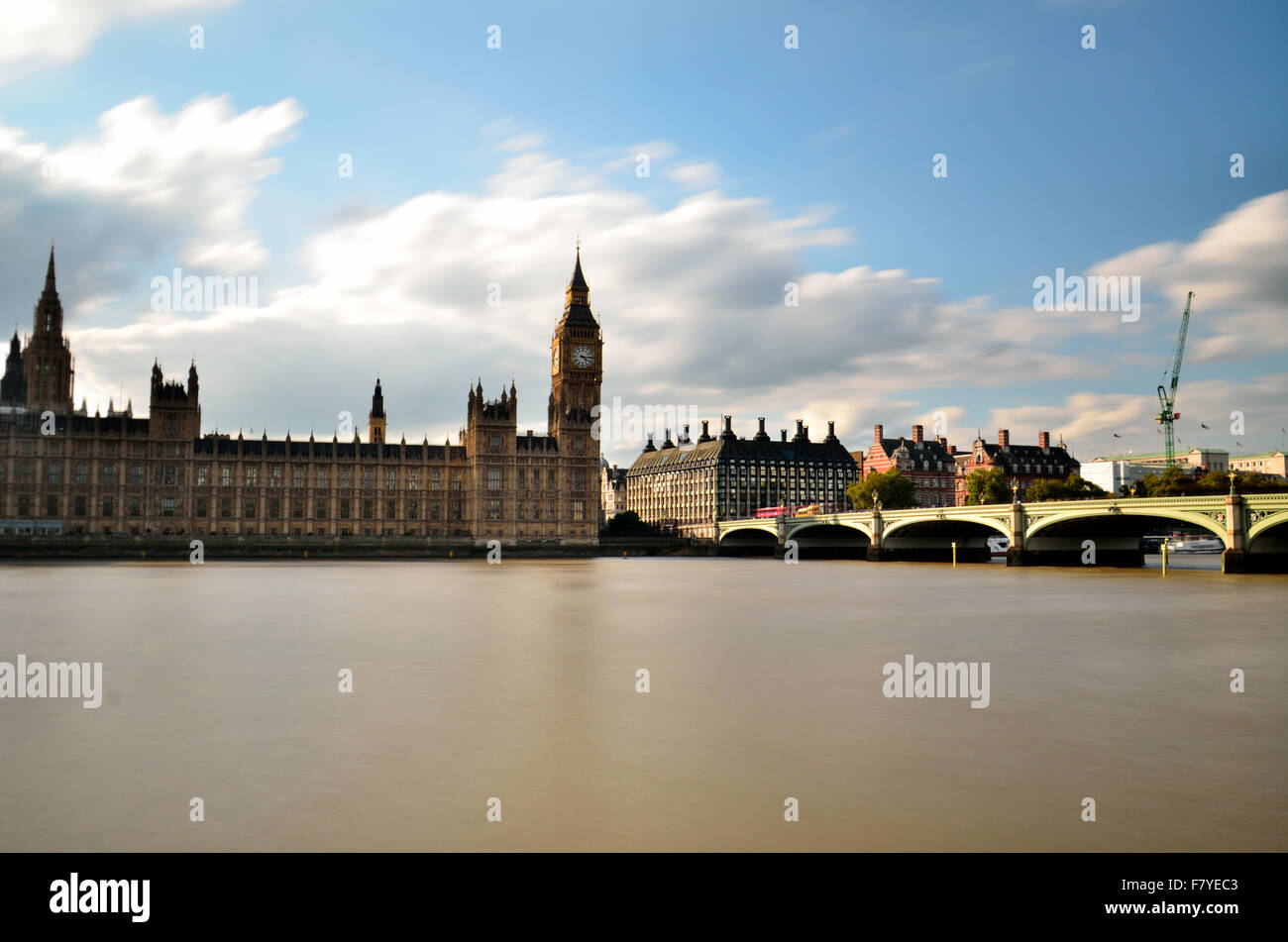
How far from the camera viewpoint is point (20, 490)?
93.1 meters

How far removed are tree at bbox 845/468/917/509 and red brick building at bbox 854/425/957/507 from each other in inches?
1000

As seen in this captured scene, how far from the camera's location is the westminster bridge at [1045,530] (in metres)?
52.2

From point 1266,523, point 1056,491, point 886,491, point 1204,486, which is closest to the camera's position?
point 1266,523

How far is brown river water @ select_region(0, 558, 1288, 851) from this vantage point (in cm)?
814

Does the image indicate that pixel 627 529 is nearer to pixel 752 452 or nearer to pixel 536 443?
pixel 536 443

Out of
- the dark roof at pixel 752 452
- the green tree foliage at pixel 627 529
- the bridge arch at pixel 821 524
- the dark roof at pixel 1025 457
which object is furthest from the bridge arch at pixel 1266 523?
the dark roof at pixel 752 452

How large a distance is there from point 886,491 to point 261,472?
71.7 meters

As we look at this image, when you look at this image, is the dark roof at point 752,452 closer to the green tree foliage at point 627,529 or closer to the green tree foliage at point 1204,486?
the green tree foliage at point 627,529

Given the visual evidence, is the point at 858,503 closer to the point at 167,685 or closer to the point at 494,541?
the point at 494,541

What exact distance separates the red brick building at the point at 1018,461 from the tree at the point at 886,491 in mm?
26081

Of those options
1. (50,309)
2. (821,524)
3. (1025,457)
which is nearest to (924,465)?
(1025,457)

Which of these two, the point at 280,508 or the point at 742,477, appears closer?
the point at 280,508

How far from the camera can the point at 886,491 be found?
368 ft
